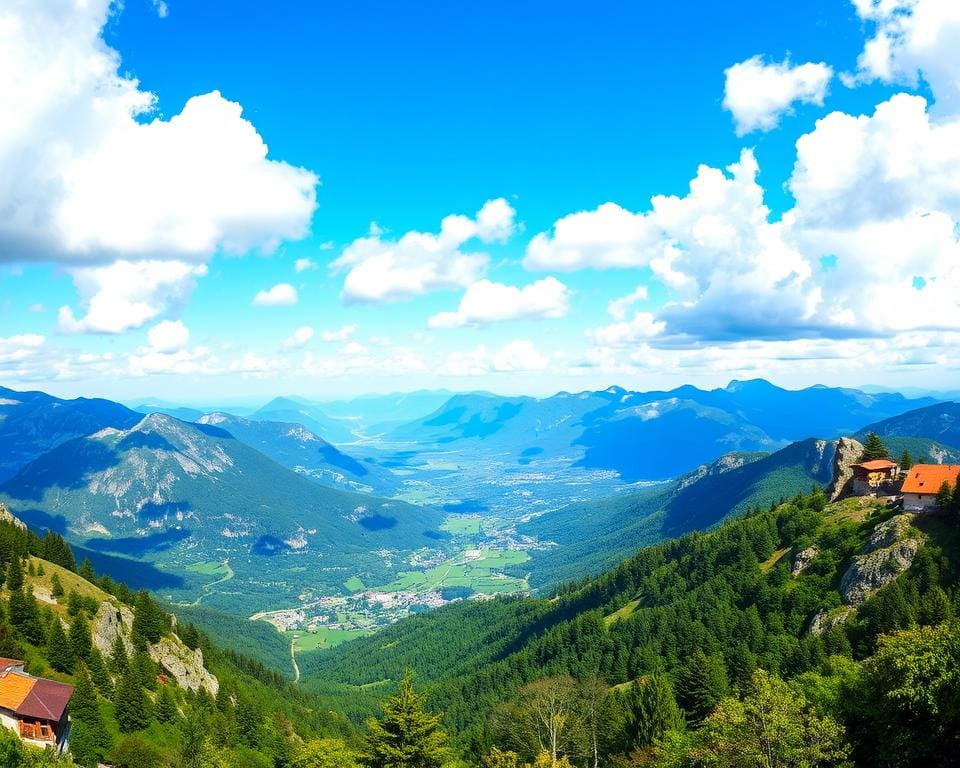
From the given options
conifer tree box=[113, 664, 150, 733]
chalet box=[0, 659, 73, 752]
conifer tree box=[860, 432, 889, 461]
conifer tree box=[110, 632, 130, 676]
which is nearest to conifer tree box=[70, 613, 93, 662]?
conifer tree box=[110, 632, 130, 676]

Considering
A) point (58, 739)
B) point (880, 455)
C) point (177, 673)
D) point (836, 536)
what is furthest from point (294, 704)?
point (880, 455)

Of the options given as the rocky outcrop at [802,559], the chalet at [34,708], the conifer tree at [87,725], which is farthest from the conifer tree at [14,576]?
the rocky outcrop at [802,559]

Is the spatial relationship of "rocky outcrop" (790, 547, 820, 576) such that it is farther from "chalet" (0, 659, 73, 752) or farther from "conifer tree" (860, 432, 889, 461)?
"chalet" (0, 659, 73, 752)

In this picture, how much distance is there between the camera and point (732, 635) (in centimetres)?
12569

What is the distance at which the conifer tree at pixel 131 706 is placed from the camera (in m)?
83.5

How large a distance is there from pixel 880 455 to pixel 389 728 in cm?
14446

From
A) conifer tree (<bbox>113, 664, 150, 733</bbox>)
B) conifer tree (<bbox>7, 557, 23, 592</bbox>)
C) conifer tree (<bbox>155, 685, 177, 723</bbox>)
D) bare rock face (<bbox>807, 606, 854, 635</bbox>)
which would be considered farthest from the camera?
bare rock face (<bbox>807, 606, 854, 635</bbox>)

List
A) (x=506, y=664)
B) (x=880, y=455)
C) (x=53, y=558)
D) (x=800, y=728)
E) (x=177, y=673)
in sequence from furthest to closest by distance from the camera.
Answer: (x=506, y=664) → (x=880, y=455) → (x=53, y=558) → (x=177, y=673) → (x=800, y=728)

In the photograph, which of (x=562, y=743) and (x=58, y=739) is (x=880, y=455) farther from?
Answer: (x=58, y=739)

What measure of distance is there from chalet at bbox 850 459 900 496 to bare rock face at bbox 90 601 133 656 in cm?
15713

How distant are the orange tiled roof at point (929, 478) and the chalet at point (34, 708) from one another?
456 feet

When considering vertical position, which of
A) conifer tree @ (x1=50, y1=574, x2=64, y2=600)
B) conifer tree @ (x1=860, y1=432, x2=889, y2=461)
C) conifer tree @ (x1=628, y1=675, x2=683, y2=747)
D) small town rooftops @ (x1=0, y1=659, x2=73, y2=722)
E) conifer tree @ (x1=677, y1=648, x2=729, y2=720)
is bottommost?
conifer tree @ (x1=677, y1=648, x2=729, y2=720)

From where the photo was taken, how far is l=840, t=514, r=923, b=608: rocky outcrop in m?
105

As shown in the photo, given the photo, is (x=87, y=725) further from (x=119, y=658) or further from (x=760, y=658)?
(x=760, y=658)
